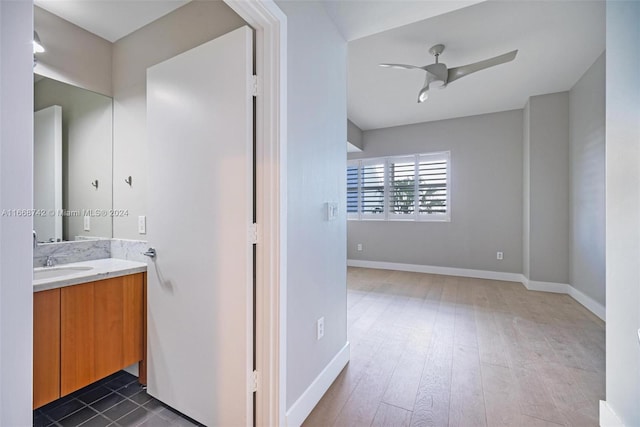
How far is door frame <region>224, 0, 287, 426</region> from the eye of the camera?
1319 mm

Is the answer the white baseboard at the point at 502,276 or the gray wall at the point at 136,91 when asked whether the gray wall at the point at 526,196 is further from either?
the gray wall at the point at 136,91

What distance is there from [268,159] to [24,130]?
0.81 m

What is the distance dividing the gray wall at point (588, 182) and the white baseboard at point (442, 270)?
0.92 metres

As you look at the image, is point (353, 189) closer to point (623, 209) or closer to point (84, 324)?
point (623, 209)

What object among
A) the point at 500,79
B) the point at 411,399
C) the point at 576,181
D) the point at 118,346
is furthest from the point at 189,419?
the point at 576,181

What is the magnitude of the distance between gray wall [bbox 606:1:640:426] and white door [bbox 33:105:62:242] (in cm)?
316

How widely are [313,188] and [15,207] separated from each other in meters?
1.22

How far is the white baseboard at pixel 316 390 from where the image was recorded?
4.78 ft

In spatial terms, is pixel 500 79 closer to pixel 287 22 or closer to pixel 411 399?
pixel 287 22

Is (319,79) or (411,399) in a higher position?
(319,79)

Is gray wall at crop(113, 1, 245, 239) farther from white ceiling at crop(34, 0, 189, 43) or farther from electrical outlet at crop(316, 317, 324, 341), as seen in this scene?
electrical outlet at crop(316, 317, 324, 341)

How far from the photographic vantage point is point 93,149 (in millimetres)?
2061

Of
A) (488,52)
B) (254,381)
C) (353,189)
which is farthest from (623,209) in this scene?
(353,189)

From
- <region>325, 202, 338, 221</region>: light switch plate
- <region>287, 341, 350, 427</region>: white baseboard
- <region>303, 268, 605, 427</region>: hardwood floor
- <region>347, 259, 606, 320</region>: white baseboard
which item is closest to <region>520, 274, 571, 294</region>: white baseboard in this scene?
<region>347, 259, 606, 320</region>: white baseboard
